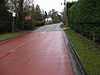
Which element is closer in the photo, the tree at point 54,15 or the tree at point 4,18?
the tree at point 4,18

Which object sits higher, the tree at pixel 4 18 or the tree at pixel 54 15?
the tree at pixel 54 15

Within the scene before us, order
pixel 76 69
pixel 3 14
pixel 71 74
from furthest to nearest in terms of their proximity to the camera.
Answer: pixel 3 14 → pixel 76 69 → pixel 71 74

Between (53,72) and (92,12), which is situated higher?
(92,12)

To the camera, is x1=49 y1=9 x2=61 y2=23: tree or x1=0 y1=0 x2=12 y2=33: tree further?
x1=49 y1=9 x2=61 y2=23: tree

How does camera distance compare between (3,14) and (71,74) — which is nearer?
→ (71,74)

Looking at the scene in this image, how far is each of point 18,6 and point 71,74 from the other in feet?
88.8

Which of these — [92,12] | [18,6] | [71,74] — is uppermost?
[18,6]

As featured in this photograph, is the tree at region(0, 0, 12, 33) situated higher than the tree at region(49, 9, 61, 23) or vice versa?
the tree at region(49, 9, 61, 23)

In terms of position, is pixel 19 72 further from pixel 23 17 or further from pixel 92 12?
pixel 23 17

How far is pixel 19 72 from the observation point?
20.0 feet

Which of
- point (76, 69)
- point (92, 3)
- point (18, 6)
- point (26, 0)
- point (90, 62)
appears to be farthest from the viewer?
point (26, 0)

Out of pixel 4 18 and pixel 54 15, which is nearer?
pixel 4 18

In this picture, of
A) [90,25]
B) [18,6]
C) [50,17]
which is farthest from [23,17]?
[50,17]

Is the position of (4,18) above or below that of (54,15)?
below
